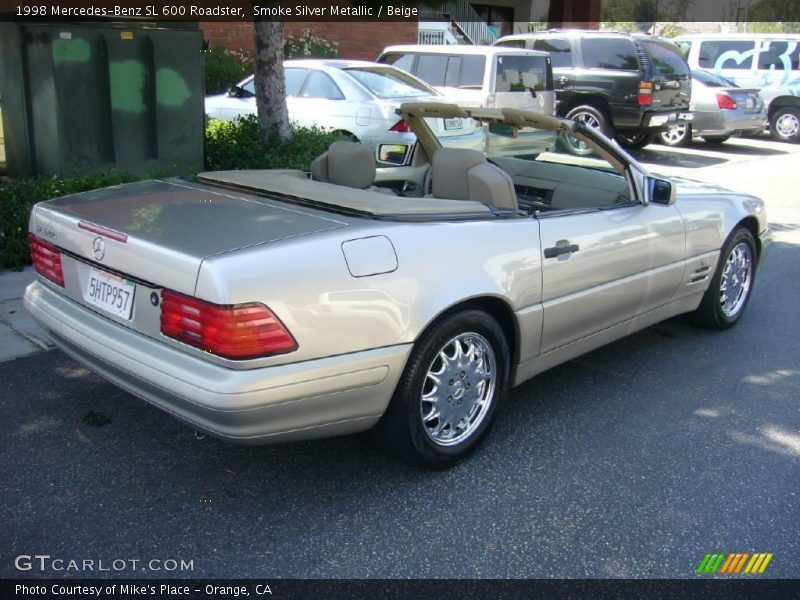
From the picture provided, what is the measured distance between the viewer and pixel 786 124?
16984 millimetres

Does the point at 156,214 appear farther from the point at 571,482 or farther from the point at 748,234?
the point at 748,234

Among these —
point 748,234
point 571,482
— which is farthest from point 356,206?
point 748,234

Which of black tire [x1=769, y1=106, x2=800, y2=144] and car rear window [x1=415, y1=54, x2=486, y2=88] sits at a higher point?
car rear window [x1=415, y1=54, x2=486, y2=88]

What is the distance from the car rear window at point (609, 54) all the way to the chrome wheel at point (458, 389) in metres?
11.3

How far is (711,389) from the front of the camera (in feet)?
14.9

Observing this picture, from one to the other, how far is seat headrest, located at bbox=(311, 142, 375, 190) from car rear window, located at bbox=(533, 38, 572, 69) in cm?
1126

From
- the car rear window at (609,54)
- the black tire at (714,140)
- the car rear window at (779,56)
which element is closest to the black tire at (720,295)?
the car rear window at (609,54)

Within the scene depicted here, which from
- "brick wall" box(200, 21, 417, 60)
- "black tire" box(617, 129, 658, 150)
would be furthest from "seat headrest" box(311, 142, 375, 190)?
"brick wall" box(200, 21, 417, 60)

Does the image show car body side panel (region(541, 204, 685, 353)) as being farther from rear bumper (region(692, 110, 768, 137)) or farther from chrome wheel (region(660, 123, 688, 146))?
chrome wheel (region(660, 123, 688, 146))

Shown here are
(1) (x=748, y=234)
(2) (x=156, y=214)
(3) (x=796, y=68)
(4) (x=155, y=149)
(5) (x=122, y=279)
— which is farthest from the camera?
(3) (x=796, y=68)

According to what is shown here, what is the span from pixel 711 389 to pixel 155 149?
18.6 feet

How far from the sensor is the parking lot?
2.96 metres

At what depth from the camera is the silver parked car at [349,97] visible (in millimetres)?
9820

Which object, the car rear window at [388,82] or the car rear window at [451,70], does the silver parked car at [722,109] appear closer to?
the car rear window at [451,70]
